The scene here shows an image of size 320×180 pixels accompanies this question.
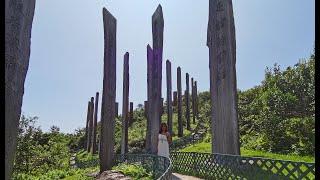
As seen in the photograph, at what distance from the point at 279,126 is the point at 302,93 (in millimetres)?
3629

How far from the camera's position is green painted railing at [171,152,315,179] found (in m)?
7.79

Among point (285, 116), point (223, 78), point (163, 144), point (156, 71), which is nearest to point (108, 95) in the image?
point (156, 71)

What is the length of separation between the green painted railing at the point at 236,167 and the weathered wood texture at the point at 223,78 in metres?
0.52

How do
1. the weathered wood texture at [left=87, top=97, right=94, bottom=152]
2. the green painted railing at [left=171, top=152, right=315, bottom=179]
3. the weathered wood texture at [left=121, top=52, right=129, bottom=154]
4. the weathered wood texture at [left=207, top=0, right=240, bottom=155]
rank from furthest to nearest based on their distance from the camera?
1. the weathered wood texture at [left=87, top=97, right=94, bottom=152]
2. the weathered wood texture at [left=121, top=52, right=129, bottom=154]
3. the weathered wood texture at [left=207, top=0, right=240, bottom=155]
4. the green painted railing at [left=171, top=152, right=315, bottom=179]

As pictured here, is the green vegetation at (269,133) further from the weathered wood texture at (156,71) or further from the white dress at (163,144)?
the weathered wood texture at (156,71)

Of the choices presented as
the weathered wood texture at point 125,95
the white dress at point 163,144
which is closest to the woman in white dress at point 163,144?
the white dress at point 163,144

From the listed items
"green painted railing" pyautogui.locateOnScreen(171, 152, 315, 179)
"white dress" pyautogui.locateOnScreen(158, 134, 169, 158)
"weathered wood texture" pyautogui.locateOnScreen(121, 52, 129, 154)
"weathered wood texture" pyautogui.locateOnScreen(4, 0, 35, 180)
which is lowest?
"green painted railing" pyautogui.locateOnScreen(171, 152, 315, 179)

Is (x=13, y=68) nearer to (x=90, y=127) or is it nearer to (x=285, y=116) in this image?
(x=285, y=116)

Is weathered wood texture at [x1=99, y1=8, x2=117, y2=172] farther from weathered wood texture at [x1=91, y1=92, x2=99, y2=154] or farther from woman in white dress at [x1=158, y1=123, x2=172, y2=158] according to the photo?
weathered wood texture at [x1=91, y1=92, x2=99, y2=154]

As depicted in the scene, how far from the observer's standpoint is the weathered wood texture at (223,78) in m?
10.6

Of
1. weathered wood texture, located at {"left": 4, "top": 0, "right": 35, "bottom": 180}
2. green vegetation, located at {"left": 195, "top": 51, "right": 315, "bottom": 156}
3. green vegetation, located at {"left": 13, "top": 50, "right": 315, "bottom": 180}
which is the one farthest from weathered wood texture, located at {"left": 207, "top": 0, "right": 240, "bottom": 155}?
weathered wood texture, located at {"left": 4, "top": 0, "right": 35, "bottom": 180}

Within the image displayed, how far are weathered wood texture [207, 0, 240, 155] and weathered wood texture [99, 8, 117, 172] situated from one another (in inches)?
162

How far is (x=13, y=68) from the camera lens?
3232 millimetres

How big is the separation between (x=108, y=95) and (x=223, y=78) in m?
4.76
